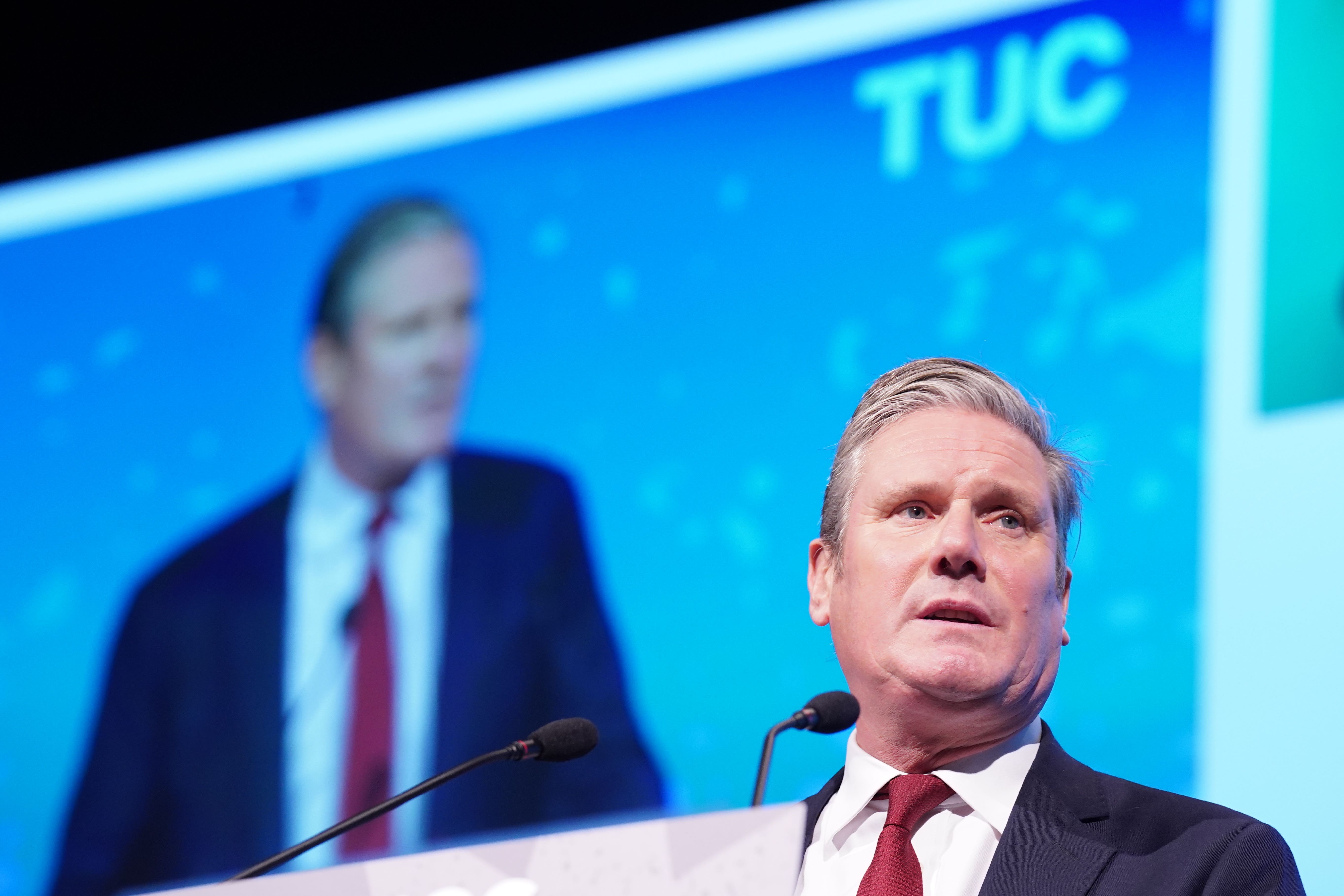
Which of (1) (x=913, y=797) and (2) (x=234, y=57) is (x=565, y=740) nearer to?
(1) (x=913, y=797)

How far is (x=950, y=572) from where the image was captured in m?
1.83

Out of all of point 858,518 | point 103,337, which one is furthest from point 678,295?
point 103,337

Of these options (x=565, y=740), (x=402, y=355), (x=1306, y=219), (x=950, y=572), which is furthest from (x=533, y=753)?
(x=402, y=355)

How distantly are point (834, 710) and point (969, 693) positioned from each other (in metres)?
0.21

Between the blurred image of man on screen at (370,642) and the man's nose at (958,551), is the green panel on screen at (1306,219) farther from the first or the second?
the blurred image of man on screen at (370,642)

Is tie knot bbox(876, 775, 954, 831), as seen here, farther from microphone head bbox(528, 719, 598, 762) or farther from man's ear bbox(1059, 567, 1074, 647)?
microphone head bbox(528, 719, 598, 762)

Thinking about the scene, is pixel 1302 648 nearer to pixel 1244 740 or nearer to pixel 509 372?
pixel 1244 740

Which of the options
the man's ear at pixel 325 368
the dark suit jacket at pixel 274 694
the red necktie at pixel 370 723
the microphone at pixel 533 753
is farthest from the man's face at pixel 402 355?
the microphone at pixel 533 753

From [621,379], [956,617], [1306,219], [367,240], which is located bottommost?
[956,617]

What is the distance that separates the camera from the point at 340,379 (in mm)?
3832

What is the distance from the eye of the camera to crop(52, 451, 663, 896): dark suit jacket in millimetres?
3295

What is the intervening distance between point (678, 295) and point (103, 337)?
188cm

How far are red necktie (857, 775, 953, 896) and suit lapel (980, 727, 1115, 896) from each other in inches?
3.5

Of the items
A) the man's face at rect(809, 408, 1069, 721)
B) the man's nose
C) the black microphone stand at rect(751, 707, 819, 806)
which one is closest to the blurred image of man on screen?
the black microphone stand at rect(751, 707, 819, 806)
